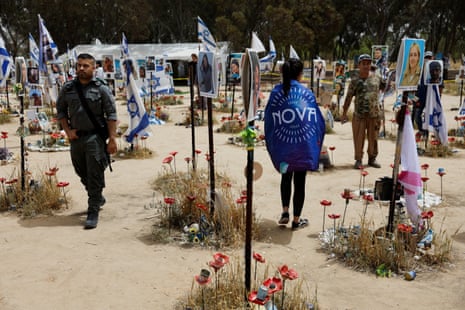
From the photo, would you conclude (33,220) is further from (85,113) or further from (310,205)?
(310,205)

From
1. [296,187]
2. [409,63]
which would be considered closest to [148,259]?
[296,187]

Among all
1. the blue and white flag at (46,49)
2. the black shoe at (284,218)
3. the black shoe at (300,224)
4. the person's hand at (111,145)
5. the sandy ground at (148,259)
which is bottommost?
the sandy ground at (148,259)

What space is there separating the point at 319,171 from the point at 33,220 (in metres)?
3.98

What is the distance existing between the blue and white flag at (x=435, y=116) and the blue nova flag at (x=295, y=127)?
4765 mm

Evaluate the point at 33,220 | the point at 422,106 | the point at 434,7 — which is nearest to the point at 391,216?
the point at 33,220

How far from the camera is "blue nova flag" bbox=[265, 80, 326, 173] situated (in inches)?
167

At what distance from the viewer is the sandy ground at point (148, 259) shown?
3.25m

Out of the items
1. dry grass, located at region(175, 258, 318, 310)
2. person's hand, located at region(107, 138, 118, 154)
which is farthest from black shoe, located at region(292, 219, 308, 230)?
person's hand, located at region(107, 138, 118, 154)

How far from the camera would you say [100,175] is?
477 centimetres

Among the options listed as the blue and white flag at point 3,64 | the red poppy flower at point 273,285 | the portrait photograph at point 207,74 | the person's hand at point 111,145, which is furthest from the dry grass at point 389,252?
the blue and white flag at point 3,64

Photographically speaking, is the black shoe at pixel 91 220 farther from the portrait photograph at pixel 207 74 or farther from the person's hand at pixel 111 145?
the portrait photograph at pixel 207 74

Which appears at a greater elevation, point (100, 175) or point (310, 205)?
point (100, 175)

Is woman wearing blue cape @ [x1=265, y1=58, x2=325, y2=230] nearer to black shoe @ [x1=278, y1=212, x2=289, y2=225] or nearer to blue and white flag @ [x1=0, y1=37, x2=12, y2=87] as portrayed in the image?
black shoe @ [x1=278, y1=212, x2=289, y2=225]

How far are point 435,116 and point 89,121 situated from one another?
6145 mm
